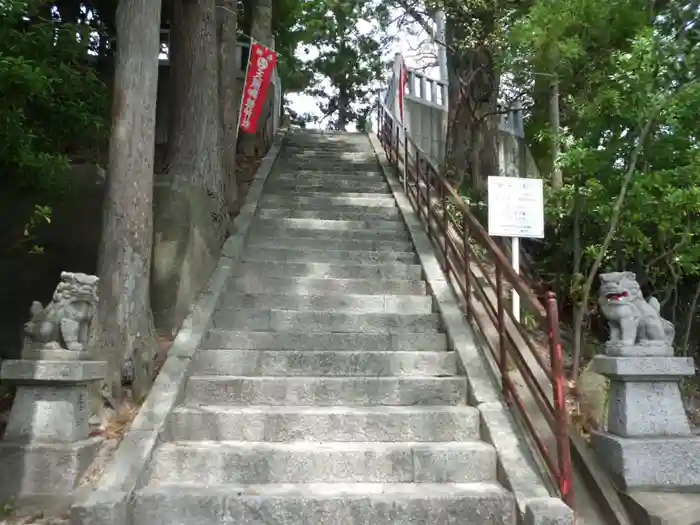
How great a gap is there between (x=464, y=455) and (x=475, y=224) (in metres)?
1.92

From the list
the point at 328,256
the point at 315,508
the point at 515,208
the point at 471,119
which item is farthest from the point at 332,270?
the point at 471,119

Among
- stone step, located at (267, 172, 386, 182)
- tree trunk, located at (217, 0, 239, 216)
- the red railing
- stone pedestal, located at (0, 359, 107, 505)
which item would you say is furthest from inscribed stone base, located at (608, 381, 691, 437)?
stone step, located at (267, 172, 386, 182)

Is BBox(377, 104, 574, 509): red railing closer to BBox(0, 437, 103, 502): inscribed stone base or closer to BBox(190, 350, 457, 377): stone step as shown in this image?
BBox(190, 350, 457, 377): stone step

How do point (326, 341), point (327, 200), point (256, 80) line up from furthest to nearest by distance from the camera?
1. point (256, 80)
2. point (327, 200)
3. point (326, 341)

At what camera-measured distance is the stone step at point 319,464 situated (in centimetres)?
354

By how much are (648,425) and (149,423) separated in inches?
121

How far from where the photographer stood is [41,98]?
209 inches

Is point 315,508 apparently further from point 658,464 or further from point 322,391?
point 658,464

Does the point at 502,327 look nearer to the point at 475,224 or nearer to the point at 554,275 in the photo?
the point at 475,224

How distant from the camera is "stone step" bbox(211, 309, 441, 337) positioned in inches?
204

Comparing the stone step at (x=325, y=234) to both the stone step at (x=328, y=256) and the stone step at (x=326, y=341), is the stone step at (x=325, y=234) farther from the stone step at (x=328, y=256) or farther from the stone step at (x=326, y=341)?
the stone step at (x=326, y=341)

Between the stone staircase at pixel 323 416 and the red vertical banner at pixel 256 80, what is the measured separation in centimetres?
392

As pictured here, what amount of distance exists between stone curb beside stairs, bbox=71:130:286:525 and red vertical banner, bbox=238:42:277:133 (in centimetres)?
395

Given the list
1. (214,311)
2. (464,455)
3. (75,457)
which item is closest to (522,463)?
(464,455)
